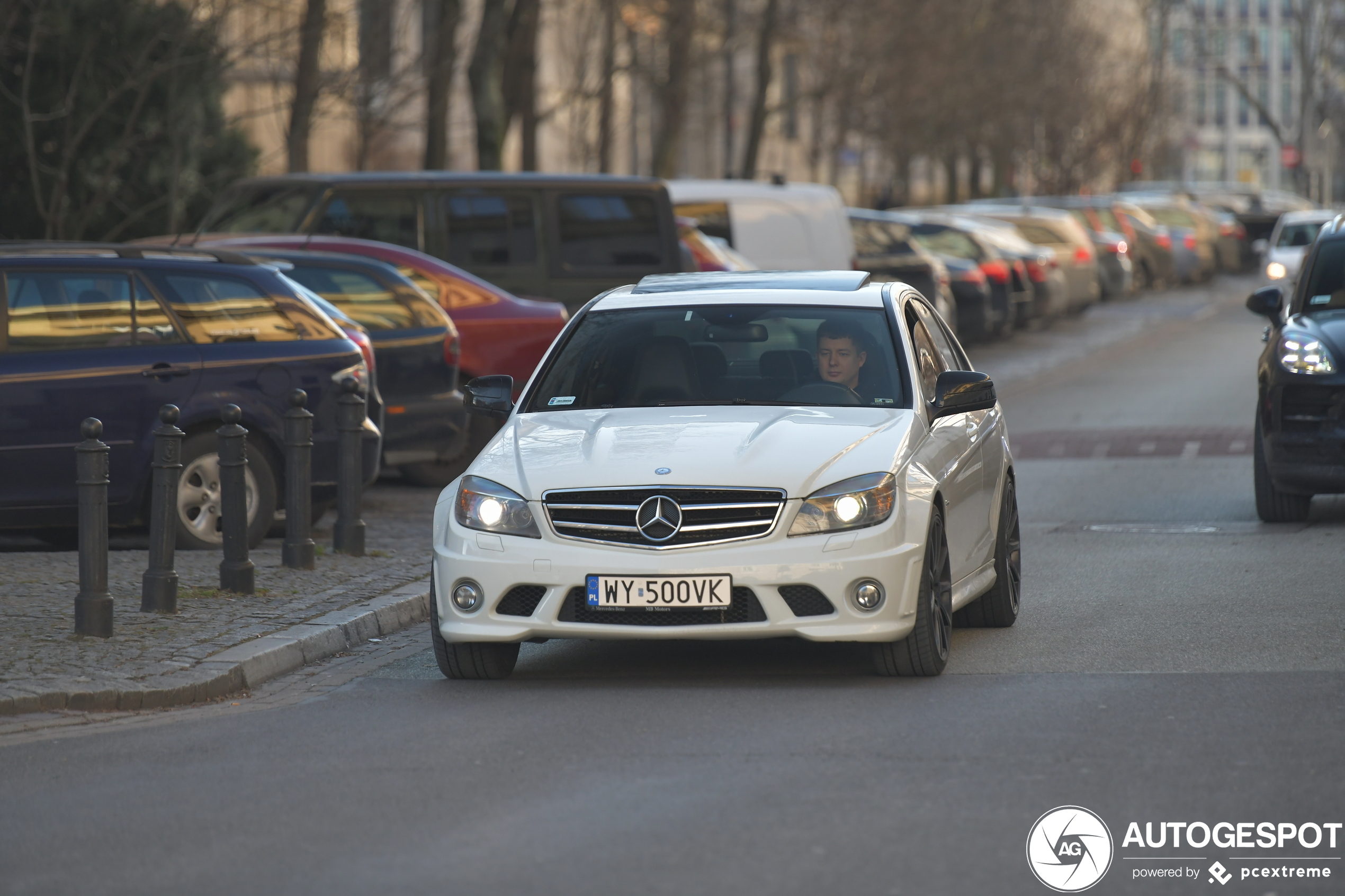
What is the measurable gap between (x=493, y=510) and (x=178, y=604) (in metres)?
2.45

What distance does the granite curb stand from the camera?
8.01 meters

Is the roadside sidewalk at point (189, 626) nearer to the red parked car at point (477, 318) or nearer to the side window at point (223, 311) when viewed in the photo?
the side window at point (223, 311)

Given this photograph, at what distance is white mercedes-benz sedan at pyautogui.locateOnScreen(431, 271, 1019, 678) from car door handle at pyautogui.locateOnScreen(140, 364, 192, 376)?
10.1 feet

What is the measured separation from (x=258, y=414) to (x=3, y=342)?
134 cm

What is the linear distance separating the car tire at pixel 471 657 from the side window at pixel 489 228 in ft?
31.2

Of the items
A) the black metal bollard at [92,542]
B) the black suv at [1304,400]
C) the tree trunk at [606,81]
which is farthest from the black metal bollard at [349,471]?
the tree trunk at [606,81]

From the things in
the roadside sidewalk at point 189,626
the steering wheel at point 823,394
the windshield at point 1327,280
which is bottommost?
the roadside sidewalk at point 189,626

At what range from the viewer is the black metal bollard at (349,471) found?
11.6m

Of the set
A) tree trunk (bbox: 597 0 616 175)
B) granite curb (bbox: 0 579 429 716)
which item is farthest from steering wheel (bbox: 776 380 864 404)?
tree trunk (bbox: 597 0 616 175)

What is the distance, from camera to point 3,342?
1128 cm

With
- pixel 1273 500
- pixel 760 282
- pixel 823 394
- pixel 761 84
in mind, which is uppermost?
pixel 761 84

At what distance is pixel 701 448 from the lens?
7984 millimetres

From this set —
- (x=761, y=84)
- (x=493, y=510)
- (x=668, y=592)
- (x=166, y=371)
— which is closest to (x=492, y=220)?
(x=166, y=371)

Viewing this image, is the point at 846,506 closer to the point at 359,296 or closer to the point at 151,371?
the point at 151,371
